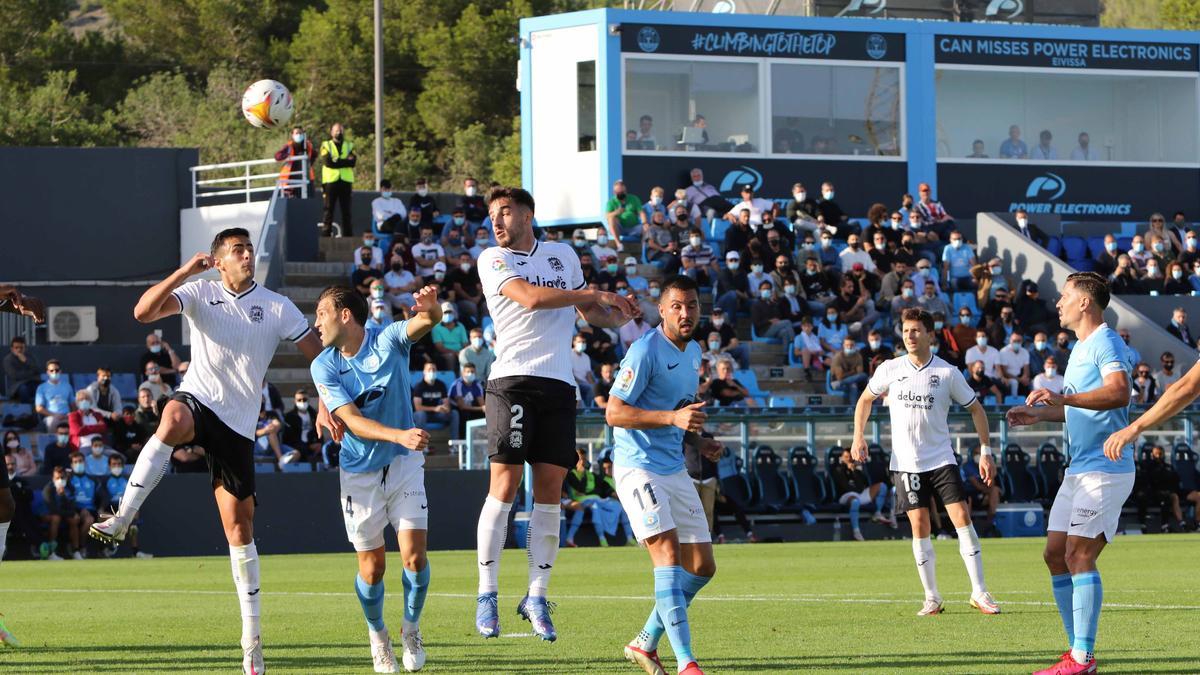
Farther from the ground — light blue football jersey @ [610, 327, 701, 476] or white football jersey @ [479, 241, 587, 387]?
white football jersey @ [479, 241, 587, 387]

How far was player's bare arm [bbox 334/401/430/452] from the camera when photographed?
902 cm

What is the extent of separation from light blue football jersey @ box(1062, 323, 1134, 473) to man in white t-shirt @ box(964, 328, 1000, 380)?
67.5 feet

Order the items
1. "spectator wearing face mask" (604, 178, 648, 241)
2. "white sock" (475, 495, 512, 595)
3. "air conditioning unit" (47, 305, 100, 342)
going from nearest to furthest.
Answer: "white sock" (475, 495, 512, 595)
"spectator wearing face mask" (604, 178, 648, 241)
"air conditioning unit" (47, 305, 100, 342)

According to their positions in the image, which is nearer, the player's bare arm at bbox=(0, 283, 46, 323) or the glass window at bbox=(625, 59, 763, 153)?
the player's bare arm at bbox=(0, 283, 46, 323)

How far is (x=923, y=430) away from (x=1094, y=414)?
4.85 m

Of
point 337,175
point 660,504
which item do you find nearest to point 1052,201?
point 337,175

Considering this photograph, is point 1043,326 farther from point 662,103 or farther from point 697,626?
point 697,626

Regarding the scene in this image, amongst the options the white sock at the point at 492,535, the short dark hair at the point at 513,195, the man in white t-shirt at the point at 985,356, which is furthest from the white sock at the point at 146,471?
the man in white t-shirt at the point at 985,356

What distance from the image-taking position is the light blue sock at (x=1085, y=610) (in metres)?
9.31

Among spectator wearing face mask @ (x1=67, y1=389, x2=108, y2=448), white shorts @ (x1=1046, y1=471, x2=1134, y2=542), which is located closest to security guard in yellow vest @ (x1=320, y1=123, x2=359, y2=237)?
spectator wearing face mask @ (x1=67, y1=389, x2=108, y2=448)

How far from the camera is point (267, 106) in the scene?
30.1 metres

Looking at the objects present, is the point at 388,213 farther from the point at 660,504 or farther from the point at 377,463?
the point at 660,504

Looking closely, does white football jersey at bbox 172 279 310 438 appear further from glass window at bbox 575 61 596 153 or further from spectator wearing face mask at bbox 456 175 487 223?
glass window at bbox 575 61 596 153

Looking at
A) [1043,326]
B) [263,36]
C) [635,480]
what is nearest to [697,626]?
[635,480]
